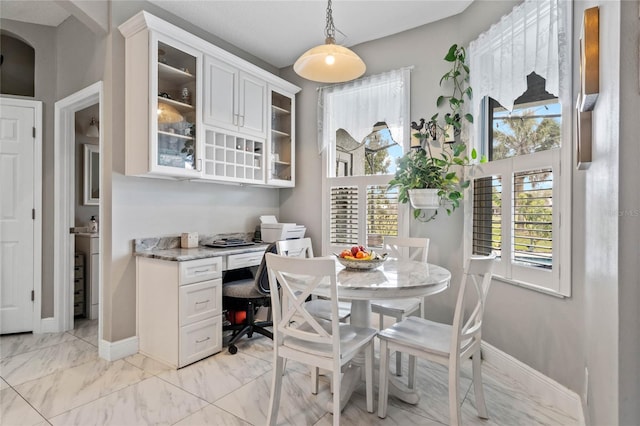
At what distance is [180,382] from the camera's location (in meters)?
2.21

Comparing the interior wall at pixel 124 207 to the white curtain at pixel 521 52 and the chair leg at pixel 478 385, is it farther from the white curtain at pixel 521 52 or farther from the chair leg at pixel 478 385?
the white curtain at pixel 521 52

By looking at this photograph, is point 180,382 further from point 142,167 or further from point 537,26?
point 537,26

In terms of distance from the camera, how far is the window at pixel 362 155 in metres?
3.27

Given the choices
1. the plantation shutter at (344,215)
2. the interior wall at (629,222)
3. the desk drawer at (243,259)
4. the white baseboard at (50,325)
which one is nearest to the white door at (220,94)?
the desk drawer at (243,259)

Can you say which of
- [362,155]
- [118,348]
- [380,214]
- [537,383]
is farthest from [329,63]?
Result: [118,348]

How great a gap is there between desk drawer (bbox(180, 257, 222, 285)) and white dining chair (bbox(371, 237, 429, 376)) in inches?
50.1

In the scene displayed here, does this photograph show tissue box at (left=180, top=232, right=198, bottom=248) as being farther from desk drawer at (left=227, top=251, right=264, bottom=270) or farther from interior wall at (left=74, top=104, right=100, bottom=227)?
interior wall at (left=74, top=104, right=100, bottom=227)

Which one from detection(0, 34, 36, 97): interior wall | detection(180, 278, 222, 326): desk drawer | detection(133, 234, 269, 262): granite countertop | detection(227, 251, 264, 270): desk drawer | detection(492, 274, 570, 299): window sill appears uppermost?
detection(0, 34, 36, 97): interior wall

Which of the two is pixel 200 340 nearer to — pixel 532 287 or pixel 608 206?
pixel 532 287

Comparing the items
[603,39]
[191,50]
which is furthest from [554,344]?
[191,50]

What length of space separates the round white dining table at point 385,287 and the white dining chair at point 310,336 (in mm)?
123

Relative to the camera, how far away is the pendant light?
1980 mm

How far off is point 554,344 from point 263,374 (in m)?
1.90

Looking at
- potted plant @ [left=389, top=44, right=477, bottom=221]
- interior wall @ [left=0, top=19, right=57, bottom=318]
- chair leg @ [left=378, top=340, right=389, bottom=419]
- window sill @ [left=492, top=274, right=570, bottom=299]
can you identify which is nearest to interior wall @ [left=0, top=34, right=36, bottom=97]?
interior wall @ [left=0, top=19, right=57, bottom=318]
